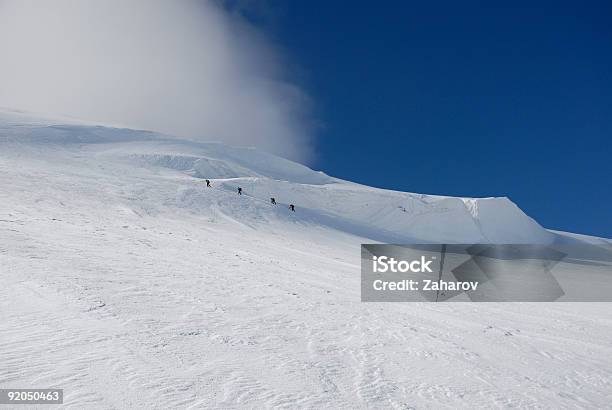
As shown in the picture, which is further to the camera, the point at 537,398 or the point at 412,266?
the point at 412,266

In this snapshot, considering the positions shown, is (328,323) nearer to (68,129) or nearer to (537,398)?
(537,398)

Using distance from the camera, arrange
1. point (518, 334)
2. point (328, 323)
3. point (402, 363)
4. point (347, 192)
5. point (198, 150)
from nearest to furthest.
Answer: point (402, 363) < point (328, 323) < point (518, 334) < point (347, 192) < point (198, 150)

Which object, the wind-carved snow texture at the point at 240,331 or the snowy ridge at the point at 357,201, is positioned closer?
the wind-carved snow texture at the point at 240,331

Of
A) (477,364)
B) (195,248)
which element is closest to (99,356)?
(477,364)

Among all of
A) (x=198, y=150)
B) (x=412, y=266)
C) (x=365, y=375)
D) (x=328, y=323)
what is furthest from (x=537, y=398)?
(x=198, y=150)

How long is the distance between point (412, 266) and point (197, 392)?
1558 centimetres

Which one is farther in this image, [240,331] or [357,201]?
[357,201]

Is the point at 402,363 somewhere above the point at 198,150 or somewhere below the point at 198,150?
below

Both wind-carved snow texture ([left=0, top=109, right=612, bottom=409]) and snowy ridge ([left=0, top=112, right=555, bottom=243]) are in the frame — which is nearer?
wind-carved snow texture ([left=0, top=109, right=612, bottom=409])

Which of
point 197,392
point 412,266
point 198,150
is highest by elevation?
point 198,150

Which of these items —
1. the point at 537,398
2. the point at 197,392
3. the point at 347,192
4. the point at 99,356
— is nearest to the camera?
the point at 197,392

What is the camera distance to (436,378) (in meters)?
5.49

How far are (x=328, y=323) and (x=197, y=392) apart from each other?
11.6 feet

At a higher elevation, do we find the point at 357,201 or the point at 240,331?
the point at 357,201
